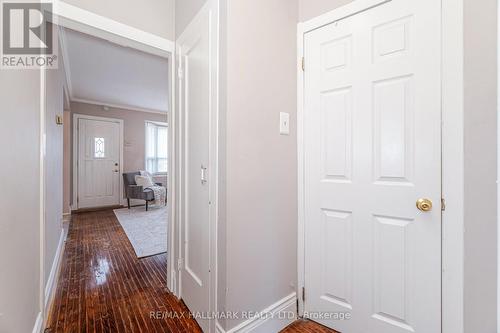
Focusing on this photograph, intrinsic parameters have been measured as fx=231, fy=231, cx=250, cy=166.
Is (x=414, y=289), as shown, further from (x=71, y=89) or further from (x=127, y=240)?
(x=71, y=89)

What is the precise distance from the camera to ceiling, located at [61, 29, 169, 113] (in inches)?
112

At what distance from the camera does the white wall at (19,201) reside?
958 mm

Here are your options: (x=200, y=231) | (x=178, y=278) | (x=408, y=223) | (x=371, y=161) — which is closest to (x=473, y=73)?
(x=371, y=161)

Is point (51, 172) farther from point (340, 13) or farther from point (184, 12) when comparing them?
point (340, 13)

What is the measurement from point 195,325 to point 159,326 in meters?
0.24

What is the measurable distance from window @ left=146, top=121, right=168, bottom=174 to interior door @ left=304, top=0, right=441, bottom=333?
5.58 m

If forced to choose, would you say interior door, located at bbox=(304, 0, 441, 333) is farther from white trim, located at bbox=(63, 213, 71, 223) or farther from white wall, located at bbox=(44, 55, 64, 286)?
white trim, located at bbox=(63, 213, 71, 223)

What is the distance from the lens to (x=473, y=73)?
3.43 feet

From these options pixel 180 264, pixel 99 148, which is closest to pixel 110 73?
pixel 99 148

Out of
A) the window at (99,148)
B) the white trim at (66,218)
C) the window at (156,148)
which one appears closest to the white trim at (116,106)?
the window at (156,148)

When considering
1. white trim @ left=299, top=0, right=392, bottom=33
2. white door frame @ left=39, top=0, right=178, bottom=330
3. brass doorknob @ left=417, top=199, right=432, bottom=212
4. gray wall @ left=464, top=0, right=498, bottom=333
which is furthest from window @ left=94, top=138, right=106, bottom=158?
gray wall @ left=464, top=0, right=498, bottom=333

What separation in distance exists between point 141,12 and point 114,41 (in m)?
0.30

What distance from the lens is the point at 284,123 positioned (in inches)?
61.0

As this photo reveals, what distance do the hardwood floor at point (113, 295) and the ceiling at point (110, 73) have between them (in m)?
2.38
